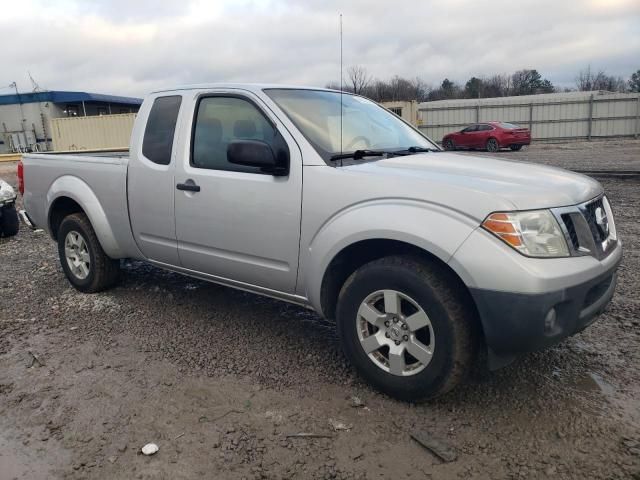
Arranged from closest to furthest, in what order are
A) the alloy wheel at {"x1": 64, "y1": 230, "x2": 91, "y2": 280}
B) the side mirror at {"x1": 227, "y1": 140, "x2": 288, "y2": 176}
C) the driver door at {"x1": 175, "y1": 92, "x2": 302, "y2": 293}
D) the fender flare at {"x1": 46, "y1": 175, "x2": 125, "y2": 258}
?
the side mirror at {"x1": 227, "y1": 140, "x2": 288, "y2": 176} < the driver door at {"x1": 175, "y1": 92, "x2": 302, "y2": 293} < the fender flare at {"x1": 46, "y1": 175, "x2": 125, "y2": 258} < the alloy wheel at {"x1": 64, "y1": 230, "x2": 91, "y2": 280}

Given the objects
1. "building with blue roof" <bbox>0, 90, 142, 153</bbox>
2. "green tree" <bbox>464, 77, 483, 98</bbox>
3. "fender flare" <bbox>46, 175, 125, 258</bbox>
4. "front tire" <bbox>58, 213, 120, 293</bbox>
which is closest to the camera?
"fender flare" <bbox>46, 175, 125, 258</bbox>

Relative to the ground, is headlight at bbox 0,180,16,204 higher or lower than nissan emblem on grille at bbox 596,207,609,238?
lower

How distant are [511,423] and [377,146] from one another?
1.98m

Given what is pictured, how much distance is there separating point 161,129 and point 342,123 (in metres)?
1.49

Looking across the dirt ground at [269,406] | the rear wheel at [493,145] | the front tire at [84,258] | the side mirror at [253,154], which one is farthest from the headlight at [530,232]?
the rear wheel at [493,145]

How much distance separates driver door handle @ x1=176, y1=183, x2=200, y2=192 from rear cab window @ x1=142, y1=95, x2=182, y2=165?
0.27 meters

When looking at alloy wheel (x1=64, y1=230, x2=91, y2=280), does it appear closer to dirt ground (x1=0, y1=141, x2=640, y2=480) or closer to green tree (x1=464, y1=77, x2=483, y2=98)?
dirt ground (x1=0, y1=141, x2=640, y2=480)

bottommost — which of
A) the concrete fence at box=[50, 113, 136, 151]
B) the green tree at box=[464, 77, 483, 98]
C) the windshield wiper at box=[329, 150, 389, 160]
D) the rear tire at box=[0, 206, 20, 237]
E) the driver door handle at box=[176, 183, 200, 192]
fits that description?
the rear tire at box=[0, 206, 20, 237]

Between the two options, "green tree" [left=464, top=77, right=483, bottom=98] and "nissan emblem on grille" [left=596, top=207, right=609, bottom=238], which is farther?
"green tree" [left=464, top=77, right=483, bottom=98]

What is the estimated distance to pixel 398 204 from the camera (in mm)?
2963

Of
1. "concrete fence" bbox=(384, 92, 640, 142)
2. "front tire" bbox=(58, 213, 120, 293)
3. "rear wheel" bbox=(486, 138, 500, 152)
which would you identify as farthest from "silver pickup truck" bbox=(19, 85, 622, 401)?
"concrete fence" bbox=(384, 92, 640, 142)

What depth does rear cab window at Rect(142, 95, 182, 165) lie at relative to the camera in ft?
13.8

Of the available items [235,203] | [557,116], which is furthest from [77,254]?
[557,116]

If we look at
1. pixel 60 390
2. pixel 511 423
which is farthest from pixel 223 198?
pixel 511 423
